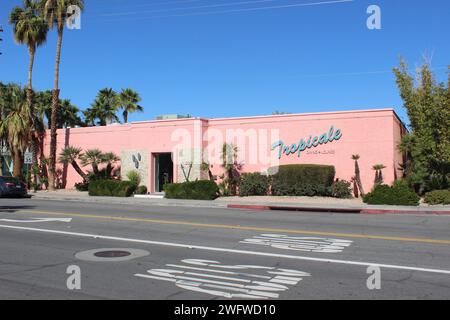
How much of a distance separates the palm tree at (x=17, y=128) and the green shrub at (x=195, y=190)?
45.7 ft

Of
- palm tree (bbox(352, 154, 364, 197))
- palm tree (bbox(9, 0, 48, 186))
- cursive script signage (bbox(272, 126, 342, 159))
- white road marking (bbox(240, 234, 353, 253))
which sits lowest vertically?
white road marking (bbox(240, 234, 353, 253))

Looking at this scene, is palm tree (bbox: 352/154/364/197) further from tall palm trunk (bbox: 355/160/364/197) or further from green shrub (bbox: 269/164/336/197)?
green shrub (bbox: 269/164/336/197)

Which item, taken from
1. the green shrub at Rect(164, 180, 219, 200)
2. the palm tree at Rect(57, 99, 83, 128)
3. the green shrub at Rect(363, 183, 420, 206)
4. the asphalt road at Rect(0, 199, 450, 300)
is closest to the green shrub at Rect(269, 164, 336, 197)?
the green shrub at Rect(363, 183, 420, 206)

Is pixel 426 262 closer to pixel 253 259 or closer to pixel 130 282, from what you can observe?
pixel 253 259

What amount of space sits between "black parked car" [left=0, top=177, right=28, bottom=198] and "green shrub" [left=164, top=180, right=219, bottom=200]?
9.12m

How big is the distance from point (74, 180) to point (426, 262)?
29420mm

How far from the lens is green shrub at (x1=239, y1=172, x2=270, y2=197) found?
2480 centimetres

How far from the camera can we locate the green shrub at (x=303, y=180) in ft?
76.6

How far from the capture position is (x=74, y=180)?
33531 millimetres

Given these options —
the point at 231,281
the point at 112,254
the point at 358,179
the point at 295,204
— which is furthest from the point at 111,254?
the point at 358,179

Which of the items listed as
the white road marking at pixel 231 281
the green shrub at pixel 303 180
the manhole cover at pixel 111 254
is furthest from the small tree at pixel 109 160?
the white road marking at pixel 231 281

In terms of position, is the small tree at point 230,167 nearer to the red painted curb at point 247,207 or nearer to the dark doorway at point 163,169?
the dark doorway at point 163,169

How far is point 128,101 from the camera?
4628cm
